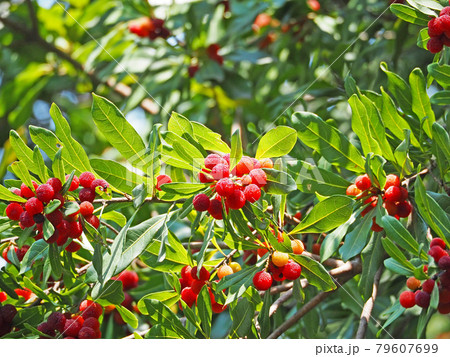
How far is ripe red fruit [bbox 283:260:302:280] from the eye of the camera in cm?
106

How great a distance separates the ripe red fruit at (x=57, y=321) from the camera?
1151 mm

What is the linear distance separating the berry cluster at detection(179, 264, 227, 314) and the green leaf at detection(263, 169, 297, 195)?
0.82ft

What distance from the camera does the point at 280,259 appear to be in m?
1.07

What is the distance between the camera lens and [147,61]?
7.34 feet

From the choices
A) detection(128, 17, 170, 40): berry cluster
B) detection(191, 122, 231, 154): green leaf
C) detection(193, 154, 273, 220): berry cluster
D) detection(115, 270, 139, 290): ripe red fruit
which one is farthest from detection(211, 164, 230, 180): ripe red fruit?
detection(128, 17, 170, 40): berry cluster

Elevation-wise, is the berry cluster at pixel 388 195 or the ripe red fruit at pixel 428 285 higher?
the berry cluster at pixel 388 195

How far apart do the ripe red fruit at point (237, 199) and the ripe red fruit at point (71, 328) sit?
1.40 ft

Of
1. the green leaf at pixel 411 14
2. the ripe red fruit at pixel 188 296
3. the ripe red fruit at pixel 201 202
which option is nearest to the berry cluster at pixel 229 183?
the ripe red fruit at pixel 201 202

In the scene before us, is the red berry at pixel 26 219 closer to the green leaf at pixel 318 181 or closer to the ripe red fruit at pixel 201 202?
the ripe red fruit at pixel 201 202

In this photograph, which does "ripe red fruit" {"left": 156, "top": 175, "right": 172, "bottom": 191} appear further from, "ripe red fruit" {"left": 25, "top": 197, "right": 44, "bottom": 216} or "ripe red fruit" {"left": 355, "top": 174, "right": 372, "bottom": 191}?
"ripe red fruit" {"left": 355, "top": 174, "right": 372, "bottom": 191}

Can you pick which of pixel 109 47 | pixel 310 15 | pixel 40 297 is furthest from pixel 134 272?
pixel 310 15

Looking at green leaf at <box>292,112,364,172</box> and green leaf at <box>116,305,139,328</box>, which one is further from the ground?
green leaf at <box>292,112,364,172</box>
